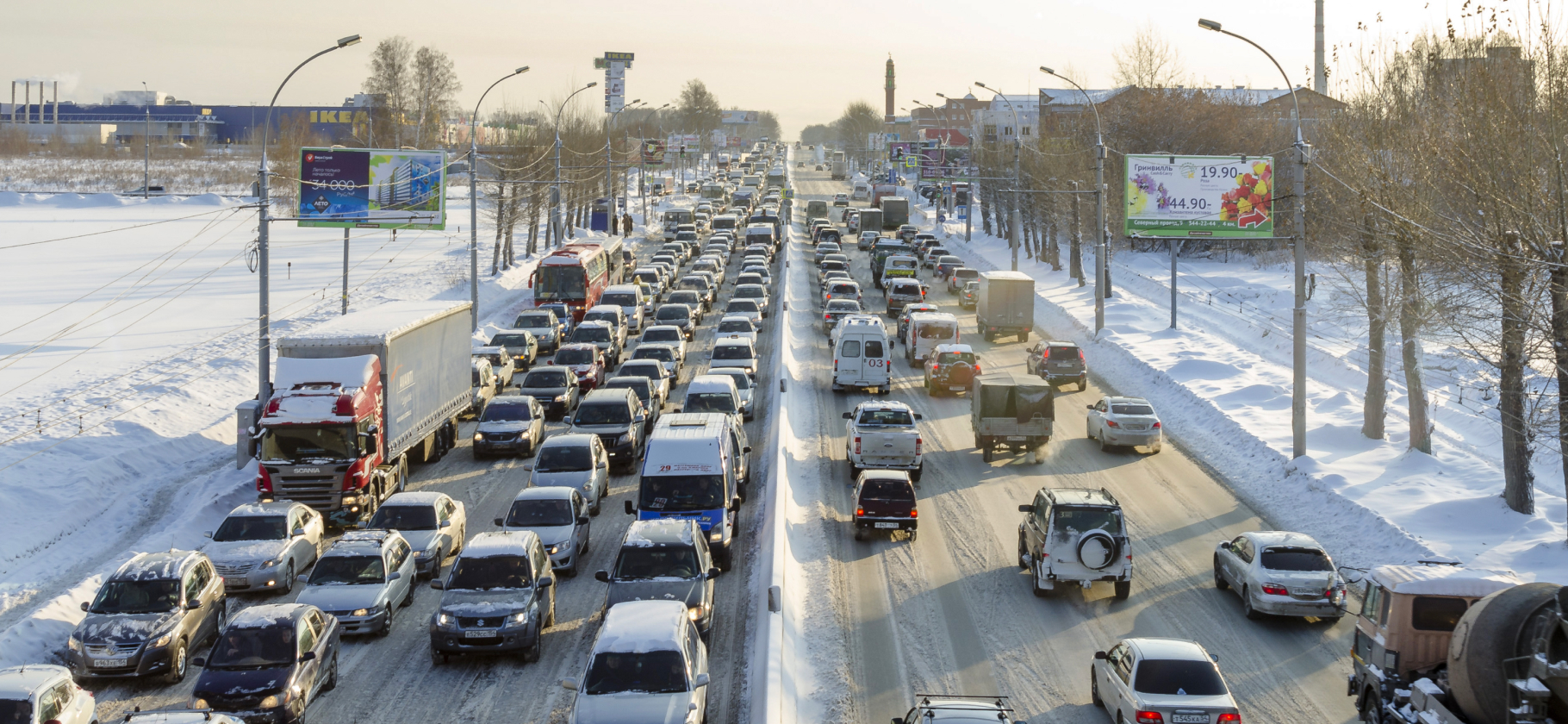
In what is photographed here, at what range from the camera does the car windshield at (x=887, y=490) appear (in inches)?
878

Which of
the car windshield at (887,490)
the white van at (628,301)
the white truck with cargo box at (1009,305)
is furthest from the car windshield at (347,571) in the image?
the white truck with cargo box at (1009,305)

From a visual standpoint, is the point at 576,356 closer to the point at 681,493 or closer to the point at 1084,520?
the point at 681,493

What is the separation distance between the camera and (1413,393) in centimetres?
2778

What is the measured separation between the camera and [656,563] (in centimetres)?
1784

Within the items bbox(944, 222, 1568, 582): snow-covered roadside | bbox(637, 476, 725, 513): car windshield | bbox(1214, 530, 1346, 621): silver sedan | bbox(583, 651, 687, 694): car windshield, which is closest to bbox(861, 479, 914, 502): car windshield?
bbox(637, 476, 725, 513): car windshield

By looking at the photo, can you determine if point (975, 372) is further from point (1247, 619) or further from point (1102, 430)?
point (1247, 619)

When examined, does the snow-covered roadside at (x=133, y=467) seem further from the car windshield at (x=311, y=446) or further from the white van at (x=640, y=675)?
the white van at (x=640, y=675)

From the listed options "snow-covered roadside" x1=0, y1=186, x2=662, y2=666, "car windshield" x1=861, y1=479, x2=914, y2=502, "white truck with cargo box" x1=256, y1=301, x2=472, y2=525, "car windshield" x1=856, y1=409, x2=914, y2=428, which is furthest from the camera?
"car windshield" x1=856, y1=409, x2=914, y2=428

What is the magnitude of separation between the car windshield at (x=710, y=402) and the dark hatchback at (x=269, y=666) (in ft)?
46.2

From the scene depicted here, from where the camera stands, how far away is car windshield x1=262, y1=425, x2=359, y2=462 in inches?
912

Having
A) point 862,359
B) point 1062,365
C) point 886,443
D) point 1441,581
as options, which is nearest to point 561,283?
point 862,359

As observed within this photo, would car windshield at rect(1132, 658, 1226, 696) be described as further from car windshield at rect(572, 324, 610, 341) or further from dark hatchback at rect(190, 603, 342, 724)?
car windshield at rect(572, 324, 610, 341)

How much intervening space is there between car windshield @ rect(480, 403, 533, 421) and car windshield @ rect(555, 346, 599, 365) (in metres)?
6.76

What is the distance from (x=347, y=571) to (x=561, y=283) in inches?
1184
